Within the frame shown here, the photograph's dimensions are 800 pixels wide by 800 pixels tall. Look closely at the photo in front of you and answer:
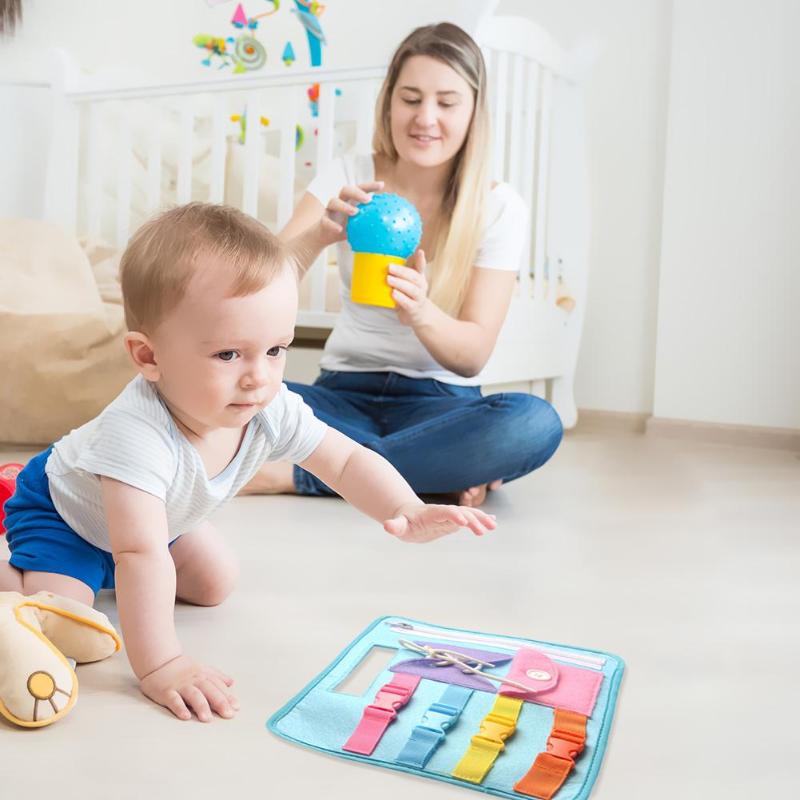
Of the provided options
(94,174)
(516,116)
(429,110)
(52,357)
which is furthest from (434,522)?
(94,174)

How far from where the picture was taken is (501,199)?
1.47 metres

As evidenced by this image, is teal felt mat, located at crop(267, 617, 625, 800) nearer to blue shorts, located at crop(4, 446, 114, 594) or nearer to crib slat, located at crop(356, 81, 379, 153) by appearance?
blue shorts, located at crop(4, 446, 114, 594)

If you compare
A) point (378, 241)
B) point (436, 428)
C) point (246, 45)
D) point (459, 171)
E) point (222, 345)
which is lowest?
point (436, 428)

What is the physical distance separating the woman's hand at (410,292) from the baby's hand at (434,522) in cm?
47

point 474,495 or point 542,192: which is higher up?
point 542,192

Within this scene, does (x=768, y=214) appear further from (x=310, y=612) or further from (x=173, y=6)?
(x=173, y=6)

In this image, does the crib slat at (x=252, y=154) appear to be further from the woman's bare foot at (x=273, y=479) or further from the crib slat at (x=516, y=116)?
the woman's bare foot at (x=273, y=479)

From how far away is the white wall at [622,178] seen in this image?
2246 mm

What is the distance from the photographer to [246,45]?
2777mm

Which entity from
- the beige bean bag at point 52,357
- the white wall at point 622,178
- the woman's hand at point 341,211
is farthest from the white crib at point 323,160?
the woman's hand at point 341,211

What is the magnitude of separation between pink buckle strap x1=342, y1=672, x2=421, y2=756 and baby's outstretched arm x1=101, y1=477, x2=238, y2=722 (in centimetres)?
10

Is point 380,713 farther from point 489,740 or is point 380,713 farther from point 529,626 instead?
point 529,626

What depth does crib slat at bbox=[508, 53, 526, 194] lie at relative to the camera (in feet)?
6.13

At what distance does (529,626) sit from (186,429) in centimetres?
37
